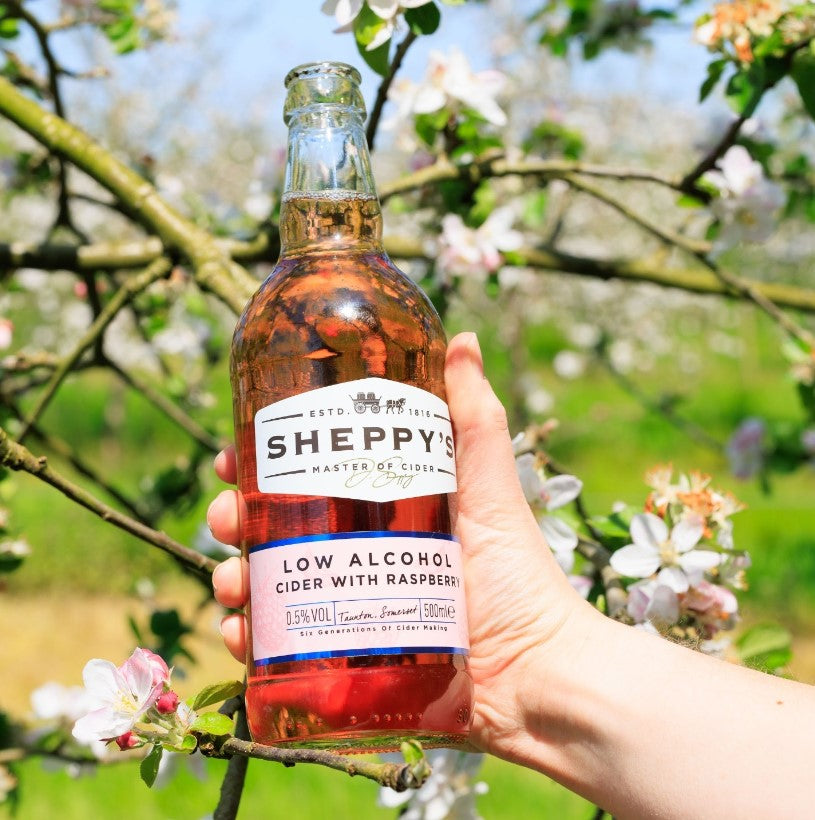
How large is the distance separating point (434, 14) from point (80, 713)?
180 cm

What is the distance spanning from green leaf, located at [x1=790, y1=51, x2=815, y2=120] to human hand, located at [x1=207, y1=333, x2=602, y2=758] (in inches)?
37.6

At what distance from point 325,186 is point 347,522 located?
530mm

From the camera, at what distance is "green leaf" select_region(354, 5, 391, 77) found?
66.0 inches

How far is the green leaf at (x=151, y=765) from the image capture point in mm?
1252

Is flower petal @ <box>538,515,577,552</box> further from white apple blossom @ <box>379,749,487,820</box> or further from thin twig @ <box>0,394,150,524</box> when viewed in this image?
thin twig @ <box>0,394,150,524</box>

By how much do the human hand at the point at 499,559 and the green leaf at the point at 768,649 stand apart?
44 cm

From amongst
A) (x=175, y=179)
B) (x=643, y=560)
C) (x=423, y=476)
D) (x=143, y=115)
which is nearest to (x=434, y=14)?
(x=423, y=476)

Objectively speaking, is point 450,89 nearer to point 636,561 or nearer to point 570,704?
point 636,561

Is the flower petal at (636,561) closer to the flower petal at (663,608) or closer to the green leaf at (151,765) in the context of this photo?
the flower petal at (663,608)

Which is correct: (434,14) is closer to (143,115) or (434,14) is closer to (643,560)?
(643,560)

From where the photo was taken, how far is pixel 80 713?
2.63m

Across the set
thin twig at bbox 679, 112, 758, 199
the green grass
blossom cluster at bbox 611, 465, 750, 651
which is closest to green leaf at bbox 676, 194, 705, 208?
thin twig at bbox 679, 112, 758, 199

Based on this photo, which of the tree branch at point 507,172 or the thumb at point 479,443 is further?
the tree branch at point 507,172
